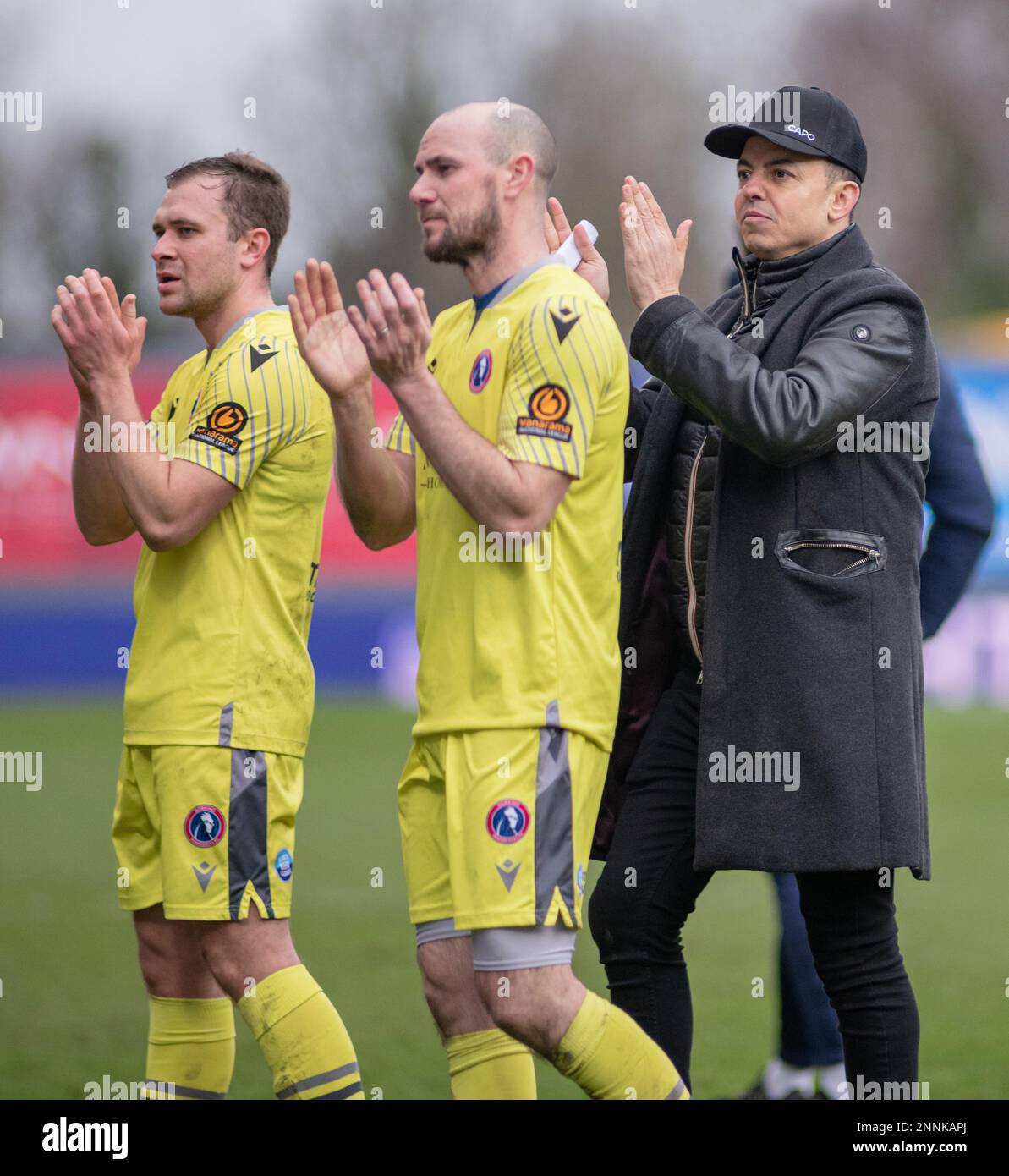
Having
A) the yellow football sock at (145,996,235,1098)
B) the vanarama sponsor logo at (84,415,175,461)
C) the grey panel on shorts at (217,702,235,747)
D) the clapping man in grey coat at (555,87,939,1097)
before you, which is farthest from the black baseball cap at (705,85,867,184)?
the yellow football sock at (145,996,235,1098)

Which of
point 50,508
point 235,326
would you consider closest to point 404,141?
point 50,508

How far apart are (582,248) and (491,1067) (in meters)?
1.72

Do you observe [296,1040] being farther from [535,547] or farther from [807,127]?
[807,127]

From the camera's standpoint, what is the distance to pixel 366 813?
1064cm

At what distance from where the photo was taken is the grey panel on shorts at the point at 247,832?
3.77 metres

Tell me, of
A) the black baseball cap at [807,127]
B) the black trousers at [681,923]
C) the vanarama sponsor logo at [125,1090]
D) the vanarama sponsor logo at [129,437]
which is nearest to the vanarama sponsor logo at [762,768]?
the black trousers at [681,923]

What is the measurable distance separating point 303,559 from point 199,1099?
1.22m

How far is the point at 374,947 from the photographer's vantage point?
7234 millimetres

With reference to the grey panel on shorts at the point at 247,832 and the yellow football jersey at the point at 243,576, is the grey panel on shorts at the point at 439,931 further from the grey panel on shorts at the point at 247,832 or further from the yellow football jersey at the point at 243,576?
the yellow football jersey at the point at 243,576

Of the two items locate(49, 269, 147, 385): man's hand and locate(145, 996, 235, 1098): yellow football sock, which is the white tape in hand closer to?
locate(49, 269, 147, 385): man's hand

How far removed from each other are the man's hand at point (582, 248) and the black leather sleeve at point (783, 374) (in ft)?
1.02

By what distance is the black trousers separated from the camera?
357cm

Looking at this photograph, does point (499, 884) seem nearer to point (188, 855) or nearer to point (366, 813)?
point (188, 855)
